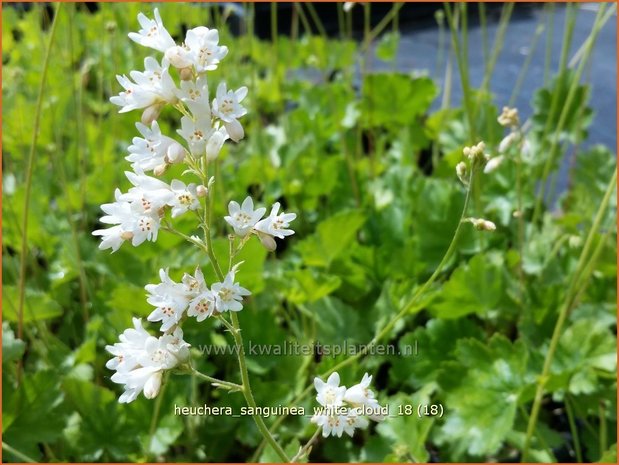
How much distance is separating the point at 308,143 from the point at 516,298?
49cm

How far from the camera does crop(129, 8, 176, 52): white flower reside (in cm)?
48

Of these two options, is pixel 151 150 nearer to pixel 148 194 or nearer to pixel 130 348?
pixel 148 194

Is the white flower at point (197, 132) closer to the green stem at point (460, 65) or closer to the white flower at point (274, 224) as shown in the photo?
the white flower at point (274, 224)

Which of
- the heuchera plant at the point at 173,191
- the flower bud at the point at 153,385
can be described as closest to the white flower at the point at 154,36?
the heuchera plant at the point at 173,191

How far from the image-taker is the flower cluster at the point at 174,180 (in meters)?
0.47

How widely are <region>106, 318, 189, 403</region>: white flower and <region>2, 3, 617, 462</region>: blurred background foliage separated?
269 millimetres

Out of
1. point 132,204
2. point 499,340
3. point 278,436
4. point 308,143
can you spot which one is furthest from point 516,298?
point 132,204

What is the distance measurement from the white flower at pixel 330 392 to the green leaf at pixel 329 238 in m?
0.45

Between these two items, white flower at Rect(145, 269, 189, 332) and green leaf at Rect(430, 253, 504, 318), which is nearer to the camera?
white flower at Rect(145, 269, 189, 332)

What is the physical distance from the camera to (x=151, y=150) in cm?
49

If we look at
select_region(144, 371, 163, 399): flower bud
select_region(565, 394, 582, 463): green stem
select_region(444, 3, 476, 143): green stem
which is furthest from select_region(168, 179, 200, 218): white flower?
select_region(565, 394, 582, 463): green stem

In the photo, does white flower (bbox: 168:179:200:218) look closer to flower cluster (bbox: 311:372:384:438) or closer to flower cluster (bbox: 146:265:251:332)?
flower cluster (bbox: 146:265:251:332)

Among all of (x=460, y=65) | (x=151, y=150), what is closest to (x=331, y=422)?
(x=151, y=150)

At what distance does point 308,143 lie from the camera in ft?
4.30
